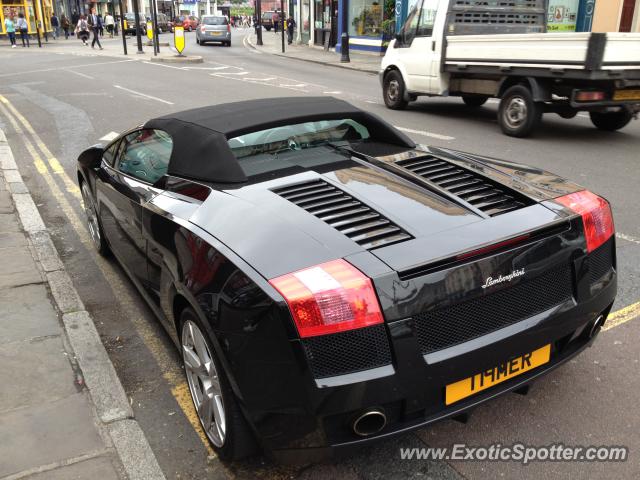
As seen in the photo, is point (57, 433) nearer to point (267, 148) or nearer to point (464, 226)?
point (267, 148)

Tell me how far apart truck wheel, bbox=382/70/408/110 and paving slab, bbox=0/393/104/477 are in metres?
10.7

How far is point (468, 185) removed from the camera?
301 cm

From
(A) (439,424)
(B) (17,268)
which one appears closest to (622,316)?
(A) (439,424)

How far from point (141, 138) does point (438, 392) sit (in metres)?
2.70

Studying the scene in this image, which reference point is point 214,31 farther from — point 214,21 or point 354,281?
point 354,281

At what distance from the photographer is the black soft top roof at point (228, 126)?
317 cm

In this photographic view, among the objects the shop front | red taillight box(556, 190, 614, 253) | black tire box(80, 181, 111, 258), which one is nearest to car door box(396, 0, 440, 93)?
black tire box(80, 181, 111, 258)

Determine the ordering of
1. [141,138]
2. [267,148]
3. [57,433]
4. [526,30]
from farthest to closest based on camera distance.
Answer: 1. [526,30]
2. [141,138]
3. [267,148]
4. [57,433]

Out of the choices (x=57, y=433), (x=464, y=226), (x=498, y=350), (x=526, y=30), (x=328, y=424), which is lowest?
(x=57, y=433)

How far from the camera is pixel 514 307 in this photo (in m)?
2.47

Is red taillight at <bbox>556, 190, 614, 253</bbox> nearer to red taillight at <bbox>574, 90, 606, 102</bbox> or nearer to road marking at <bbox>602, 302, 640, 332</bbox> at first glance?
road marking at <bbox>602, 302, 640, 332</bbox>

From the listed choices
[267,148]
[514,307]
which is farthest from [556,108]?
[514,307]

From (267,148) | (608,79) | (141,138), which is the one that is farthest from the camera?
(608,79)

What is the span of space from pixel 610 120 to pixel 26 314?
32.0ft
